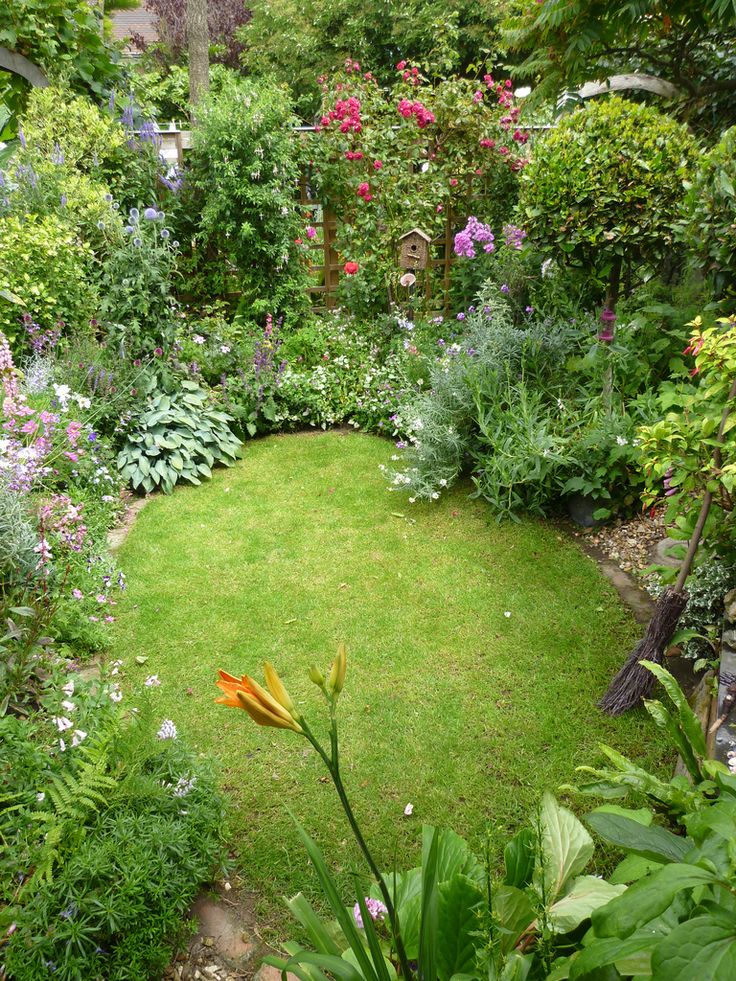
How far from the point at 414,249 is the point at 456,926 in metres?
5.00

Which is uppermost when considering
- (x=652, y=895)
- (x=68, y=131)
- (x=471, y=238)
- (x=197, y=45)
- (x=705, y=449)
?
(x=197, y=45)

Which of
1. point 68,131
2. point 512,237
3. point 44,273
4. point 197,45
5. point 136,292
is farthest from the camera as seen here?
point 197,45

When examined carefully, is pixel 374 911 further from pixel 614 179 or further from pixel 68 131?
pixel 68 131

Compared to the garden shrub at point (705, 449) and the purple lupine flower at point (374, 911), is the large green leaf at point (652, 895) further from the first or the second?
the garden shrub at point (705, 449)

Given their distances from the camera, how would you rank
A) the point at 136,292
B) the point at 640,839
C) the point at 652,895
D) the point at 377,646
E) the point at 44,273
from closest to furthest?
the point at 652,895, the point at 640,839, the point at 377,646, the point at 44,273, the point at 136,292

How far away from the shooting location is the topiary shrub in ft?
11.3

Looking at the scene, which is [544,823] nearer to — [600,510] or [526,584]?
[526,584]

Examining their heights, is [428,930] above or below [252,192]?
below

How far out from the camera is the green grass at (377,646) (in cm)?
237

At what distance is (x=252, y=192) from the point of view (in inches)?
220

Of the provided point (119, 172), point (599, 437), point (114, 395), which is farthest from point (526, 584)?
point (119, 172)

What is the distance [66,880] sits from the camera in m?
A: 1.68

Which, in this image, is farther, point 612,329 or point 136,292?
point 136,292

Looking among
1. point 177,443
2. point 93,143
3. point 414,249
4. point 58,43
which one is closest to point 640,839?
point 177,443
